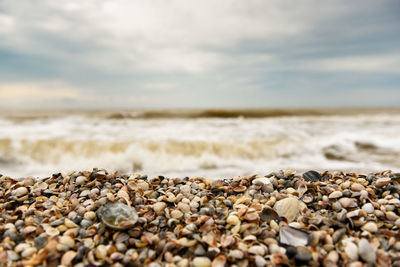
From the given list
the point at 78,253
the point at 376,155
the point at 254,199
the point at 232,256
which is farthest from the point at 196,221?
the point at 376,155

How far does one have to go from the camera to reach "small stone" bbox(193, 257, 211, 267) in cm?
145

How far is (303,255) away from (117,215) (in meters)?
1.15

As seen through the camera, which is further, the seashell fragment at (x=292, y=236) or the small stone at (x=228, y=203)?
the small stone at (x=228, y=203)

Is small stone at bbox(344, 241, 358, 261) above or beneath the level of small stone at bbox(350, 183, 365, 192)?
beneath

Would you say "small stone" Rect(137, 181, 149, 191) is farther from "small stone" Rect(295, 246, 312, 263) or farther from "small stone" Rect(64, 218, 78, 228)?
"small stone" Rect(295, 246, 312, 263)

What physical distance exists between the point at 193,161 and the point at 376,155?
13.1 feet

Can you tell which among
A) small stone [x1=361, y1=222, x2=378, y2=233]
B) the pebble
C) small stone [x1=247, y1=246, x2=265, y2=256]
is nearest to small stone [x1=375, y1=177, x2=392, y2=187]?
small stone [x1=361, y1=222, x2=378, y2=233]

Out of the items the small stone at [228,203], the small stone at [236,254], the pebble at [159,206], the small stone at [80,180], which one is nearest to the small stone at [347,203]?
the small stone at [228,203]

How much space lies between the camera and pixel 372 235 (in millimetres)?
1658

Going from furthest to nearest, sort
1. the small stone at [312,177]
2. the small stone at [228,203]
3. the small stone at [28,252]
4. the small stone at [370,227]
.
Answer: the small stone at [312,177], the small stone at [228,203], the small stone at [370,227], the small stone at [28,252]

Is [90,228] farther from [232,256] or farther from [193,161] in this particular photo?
[193,161]

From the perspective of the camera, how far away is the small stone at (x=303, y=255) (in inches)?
56.9

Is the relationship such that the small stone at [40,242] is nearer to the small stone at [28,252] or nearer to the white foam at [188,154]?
the small stone at [28,252]

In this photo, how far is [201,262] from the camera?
4.79 ft
